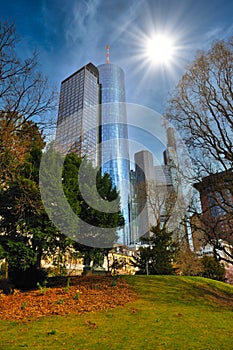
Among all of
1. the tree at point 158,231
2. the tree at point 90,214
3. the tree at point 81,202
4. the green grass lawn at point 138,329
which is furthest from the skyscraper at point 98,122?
the green grass lawn at point 138,329

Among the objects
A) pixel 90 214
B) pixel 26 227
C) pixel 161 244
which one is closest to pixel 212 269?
pixel 161 244

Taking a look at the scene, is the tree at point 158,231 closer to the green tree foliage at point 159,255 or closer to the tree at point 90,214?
the green tree foliage at point 159,255

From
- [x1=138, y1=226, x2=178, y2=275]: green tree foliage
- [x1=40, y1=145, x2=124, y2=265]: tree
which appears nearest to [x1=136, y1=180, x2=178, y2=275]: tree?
[x1=138, y1=226, x2=178, y2=275]: green tree foliage

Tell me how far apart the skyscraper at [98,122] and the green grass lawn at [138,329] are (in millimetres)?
6920

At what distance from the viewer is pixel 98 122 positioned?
33.7 metres

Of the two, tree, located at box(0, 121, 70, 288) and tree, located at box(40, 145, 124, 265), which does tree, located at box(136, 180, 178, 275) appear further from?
tree, located at box(0, 121, 70, 288)

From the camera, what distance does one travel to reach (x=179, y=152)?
40.6 feet

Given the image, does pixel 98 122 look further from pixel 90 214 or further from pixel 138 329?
pixel 138 329

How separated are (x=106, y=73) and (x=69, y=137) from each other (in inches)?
3653

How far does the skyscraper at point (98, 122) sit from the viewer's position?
15.2 metres

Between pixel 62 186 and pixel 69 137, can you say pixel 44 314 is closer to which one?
pixel 62 186

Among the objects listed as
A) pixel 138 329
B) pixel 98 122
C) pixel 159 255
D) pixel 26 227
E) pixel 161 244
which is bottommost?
pixel 138 329

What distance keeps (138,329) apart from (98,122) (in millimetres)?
29896

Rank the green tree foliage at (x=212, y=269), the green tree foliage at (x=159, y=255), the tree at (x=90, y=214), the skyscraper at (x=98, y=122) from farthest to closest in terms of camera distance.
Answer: the green tree foliage at (x=212, y=269) → the green tree foliage at (x=159, y=255) → the skyscraper at (x=98, y=122) → the tree at (x=90, y=214)
